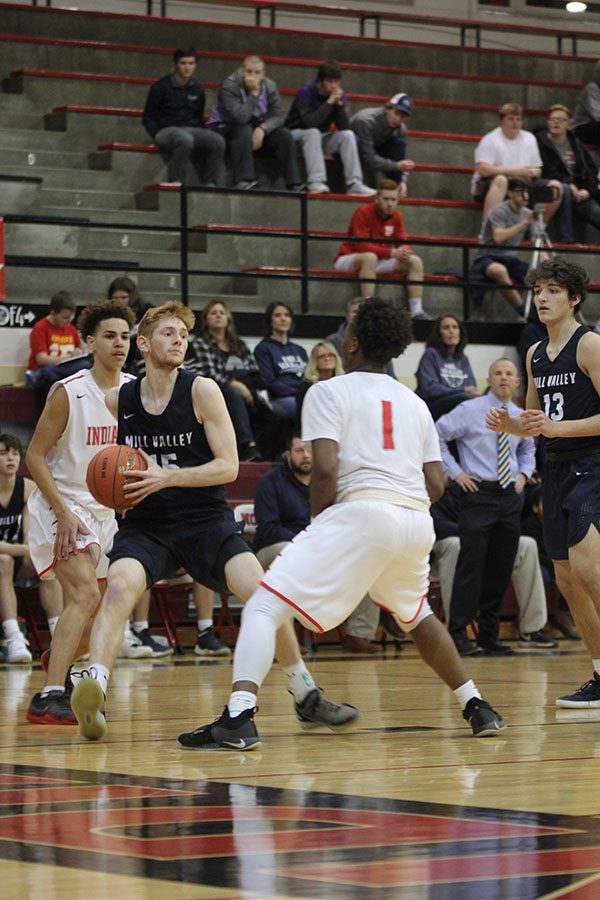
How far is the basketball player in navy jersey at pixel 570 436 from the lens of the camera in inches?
270

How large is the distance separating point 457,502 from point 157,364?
5548 mm

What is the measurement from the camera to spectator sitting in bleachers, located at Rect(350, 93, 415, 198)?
15.5 m

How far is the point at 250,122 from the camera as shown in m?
15.1

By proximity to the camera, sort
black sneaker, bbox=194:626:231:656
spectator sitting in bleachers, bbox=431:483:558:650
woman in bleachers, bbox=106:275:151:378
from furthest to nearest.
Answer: woman in bleachers, bbox=106:275:151:378, spectator sitting in bleachers, bbox=431:483:558:650, black sneaker, bbox=194:626:231:656

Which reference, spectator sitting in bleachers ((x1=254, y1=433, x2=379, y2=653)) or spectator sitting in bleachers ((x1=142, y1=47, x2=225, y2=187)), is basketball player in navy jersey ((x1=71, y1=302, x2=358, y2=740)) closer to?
spectator sitting in bleachers ((x1=254, y1=433, x2=379, y2=653))

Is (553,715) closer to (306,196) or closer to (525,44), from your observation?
(306,196)

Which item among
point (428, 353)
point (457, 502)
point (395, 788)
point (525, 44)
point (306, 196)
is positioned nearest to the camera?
point (395, 788)

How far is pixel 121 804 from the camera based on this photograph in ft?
14.4

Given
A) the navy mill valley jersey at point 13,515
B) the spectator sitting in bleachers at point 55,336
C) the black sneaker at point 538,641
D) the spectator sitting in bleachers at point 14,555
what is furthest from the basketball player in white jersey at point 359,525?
the spectator sitting in bleachers at point 55,336

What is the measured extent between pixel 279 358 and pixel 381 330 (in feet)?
22.8

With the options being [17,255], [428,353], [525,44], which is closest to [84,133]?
[17,255]

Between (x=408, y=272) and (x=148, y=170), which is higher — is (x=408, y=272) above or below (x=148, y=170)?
below

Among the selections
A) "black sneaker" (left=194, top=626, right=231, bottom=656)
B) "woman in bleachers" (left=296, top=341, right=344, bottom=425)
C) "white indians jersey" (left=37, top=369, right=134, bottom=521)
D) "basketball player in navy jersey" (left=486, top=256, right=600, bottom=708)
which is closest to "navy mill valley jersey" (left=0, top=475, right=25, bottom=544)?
"black sneaker" (left=194, top=626, right=231, bottom=656)

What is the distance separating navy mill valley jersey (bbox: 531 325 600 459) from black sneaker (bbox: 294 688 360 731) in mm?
1607
